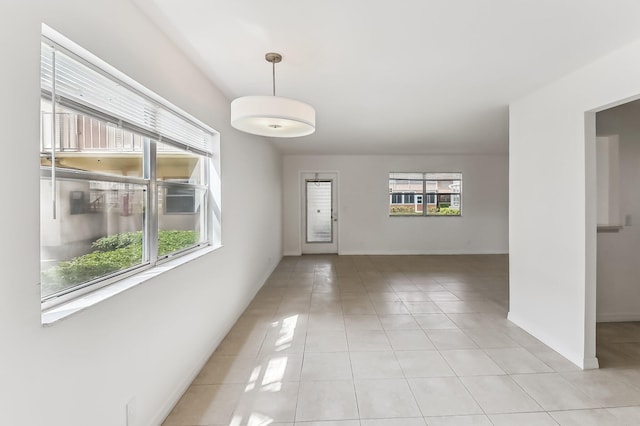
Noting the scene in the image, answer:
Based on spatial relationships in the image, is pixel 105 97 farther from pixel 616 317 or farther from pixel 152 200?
pixel 616 317

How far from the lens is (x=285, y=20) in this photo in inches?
65.4

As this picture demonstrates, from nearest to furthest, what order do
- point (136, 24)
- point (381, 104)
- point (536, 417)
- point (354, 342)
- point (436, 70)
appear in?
point (136, 24) → point (536, 417) → point (436, 70) → point (354, 342) → point (381, 104)

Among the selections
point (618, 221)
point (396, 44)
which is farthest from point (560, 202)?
point (396, 44)

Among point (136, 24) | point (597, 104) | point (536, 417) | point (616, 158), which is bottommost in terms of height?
point (536, 417)

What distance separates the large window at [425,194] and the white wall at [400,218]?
0.13 m

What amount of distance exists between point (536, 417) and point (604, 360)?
47.3 inches

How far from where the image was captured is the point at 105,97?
1434mm

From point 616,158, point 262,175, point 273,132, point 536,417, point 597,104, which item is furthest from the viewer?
point 262,175

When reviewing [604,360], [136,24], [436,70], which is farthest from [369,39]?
[604,360]

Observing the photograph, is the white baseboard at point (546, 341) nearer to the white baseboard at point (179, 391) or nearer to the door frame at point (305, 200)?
the white baseboard at point (179, 391)

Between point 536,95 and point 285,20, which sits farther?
point 536,95

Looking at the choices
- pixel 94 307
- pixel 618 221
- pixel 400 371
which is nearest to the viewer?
pixel 94 307

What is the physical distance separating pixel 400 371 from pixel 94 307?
204cm

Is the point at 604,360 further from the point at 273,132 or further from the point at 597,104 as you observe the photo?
the point at 273,132
